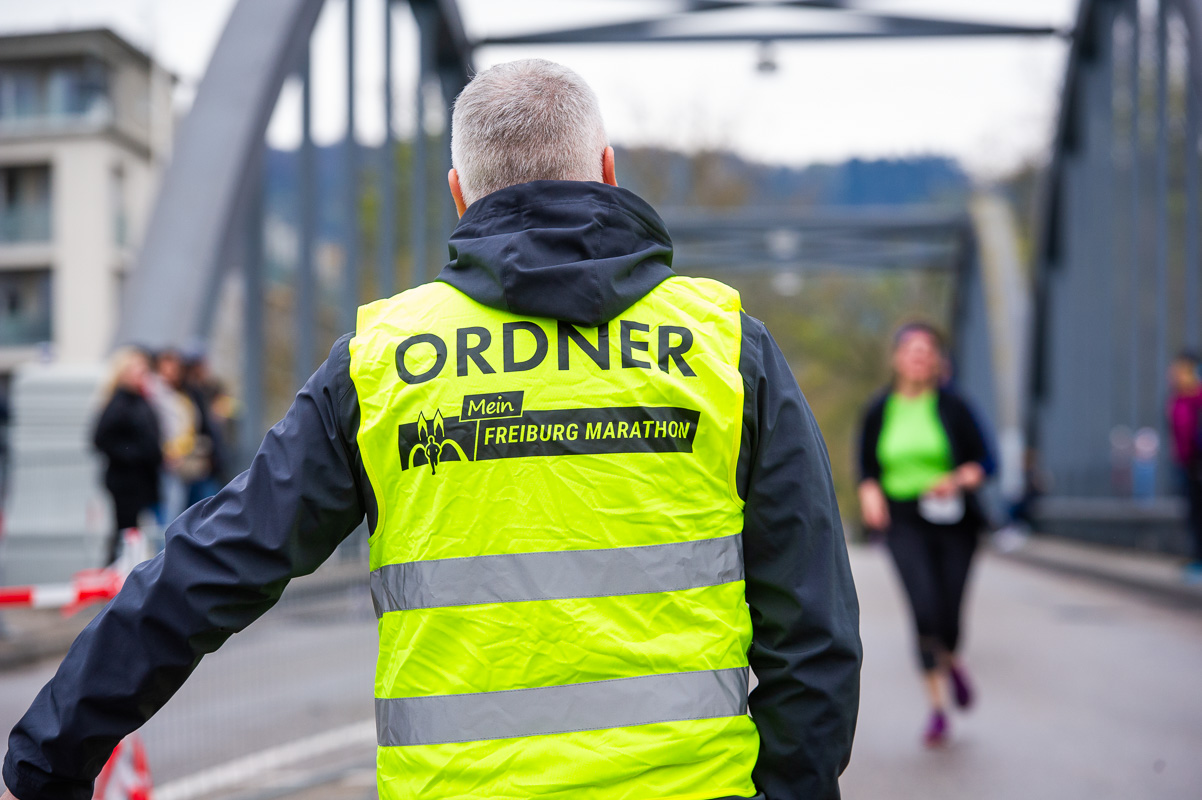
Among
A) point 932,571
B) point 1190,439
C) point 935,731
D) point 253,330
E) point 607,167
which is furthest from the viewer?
point 253,330

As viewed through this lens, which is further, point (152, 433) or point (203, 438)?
point (203, 438)

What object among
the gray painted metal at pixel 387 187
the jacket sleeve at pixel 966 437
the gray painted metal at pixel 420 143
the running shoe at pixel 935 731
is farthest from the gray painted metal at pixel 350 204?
the running shoe at pixel 935 731

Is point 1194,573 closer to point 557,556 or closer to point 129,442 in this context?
point 129,442

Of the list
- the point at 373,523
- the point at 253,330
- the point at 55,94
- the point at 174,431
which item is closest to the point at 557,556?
the point at 373,523

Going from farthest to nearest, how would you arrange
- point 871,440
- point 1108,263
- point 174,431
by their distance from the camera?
point 1108,263 < point 174,431 < point 871,440

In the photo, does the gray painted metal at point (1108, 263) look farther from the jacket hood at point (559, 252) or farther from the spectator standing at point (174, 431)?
the jacket hood at point (559, 252)

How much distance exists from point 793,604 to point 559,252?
1.69ft

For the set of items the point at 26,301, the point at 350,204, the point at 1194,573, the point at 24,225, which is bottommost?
the point at 1194,573

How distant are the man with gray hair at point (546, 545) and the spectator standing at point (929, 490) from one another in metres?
4.36

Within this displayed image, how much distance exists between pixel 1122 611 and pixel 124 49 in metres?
35.1

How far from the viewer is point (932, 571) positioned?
605 cm

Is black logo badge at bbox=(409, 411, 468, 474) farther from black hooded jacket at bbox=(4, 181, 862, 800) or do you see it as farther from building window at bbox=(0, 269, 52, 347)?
building window at bbox=(0, 269, 52, 347)

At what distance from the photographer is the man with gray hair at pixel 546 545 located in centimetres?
162

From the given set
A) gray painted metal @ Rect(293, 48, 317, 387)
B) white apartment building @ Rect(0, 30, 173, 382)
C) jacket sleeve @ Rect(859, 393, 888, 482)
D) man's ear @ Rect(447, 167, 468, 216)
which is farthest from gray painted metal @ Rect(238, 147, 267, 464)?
white apartment building @ Rect(0, 30, 173, 382)
